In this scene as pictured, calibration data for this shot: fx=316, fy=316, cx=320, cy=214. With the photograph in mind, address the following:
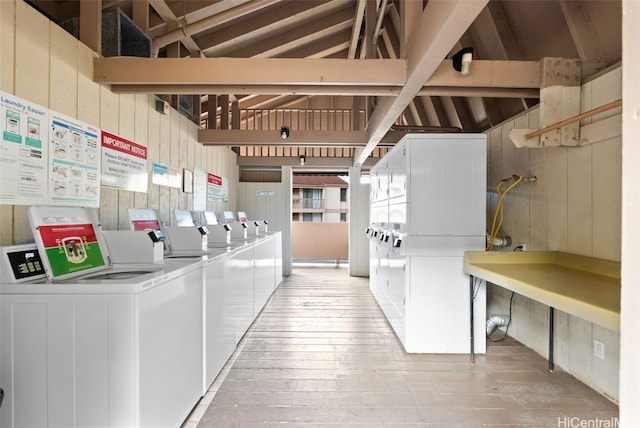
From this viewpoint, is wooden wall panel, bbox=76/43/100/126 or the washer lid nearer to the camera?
the washer lid

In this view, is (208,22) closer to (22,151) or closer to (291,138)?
(291,138)

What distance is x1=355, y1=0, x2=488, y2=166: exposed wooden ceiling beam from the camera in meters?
1.48

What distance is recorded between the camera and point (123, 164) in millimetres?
2438

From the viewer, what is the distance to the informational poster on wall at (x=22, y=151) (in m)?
1.55

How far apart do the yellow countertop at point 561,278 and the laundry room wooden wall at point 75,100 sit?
2.77m

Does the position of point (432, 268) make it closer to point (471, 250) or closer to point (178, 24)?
point (471, 250)

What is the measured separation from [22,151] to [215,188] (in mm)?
3004

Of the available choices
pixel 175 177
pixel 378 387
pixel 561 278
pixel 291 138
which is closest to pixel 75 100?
pixel 175 177

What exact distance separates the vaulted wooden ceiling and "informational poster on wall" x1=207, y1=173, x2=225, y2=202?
63 centimetres

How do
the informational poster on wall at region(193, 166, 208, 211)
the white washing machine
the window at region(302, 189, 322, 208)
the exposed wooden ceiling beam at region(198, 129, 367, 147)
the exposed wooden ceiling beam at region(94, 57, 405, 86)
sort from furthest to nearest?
1. the window at region(302, 189, 322, 208)
2. the exposed wooden ceiling beam at region(198, 129, 367, 147)
3. the informational poster on wall at region(193, 166, 208, 211)
4. the exposed wooden ceiling beam at region(94, 57, 405, 86)
5. the white washing machine

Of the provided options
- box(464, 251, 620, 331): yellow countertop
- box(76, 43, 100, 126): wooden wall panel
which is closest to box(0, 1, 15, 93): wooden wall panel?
box(76, 43, 100, 126): wooden wall panel

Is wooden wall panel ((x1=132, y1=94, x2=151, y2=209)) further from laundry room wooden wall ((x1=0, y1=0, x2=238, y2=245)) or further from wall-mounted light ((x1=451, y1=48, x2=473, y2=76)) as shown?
wall-mounted light ((x1=451, y1=48, x2=473, y2=76))

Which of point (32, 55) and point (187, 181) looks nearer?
point (32, 55)

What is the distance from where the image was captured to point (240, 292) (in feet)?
9.40
